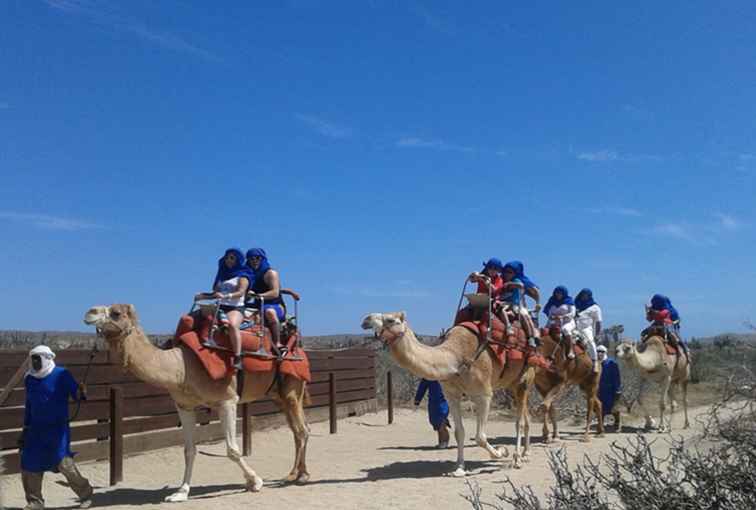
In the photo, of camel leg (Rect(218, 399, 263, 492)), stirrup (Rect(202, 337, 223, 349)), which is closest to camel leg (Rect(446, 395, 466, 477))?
camel leg (Rect(218, 399, 263, 492))

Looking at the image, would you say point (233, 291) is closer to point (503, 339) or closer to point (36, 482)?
point (36, 482)

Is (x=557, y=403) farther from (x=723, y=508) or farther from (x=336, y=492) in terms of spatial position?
(x=723, y=508)

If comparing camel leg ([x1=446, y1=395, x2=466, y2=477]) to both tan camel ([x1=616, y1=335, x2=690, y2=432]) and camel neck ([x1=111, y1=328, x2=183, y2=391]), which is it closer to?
camel neck ([x1=111, y1=328, x2=183, y2=391])

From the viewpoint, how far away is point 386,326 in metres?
10.2

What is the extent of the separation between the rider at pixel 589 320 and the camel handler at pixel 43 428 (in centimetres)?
1023

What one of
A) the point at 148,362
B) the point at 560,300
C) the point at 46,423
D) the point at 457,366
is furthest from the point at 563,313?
the point at 46,423

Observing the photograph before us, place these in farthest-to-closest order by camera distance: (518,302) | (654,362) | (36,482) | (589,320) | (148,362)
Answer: (654,362) < (589,320) < (518,302) < (148,362) < (36,482)

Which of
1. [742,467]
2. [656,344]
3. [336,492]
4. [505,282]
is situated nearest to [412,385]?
[656,344]

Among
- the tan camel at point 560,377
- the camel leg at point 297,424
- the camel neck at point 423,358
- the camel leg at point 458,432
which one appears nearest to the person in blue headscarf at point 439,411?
the tan camel at point 560,377

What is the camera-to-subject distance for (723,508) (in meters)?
4.23

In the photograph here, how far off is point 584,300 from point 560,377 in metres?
2.10

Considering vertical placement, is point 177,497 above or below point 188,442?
below

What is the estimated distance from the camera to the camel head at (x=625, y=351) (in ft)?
55.1

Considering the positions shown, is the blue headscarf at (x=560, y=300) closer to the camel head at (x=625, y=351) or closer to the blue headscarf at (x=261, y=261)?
the camel head at (x=625, y=351)
